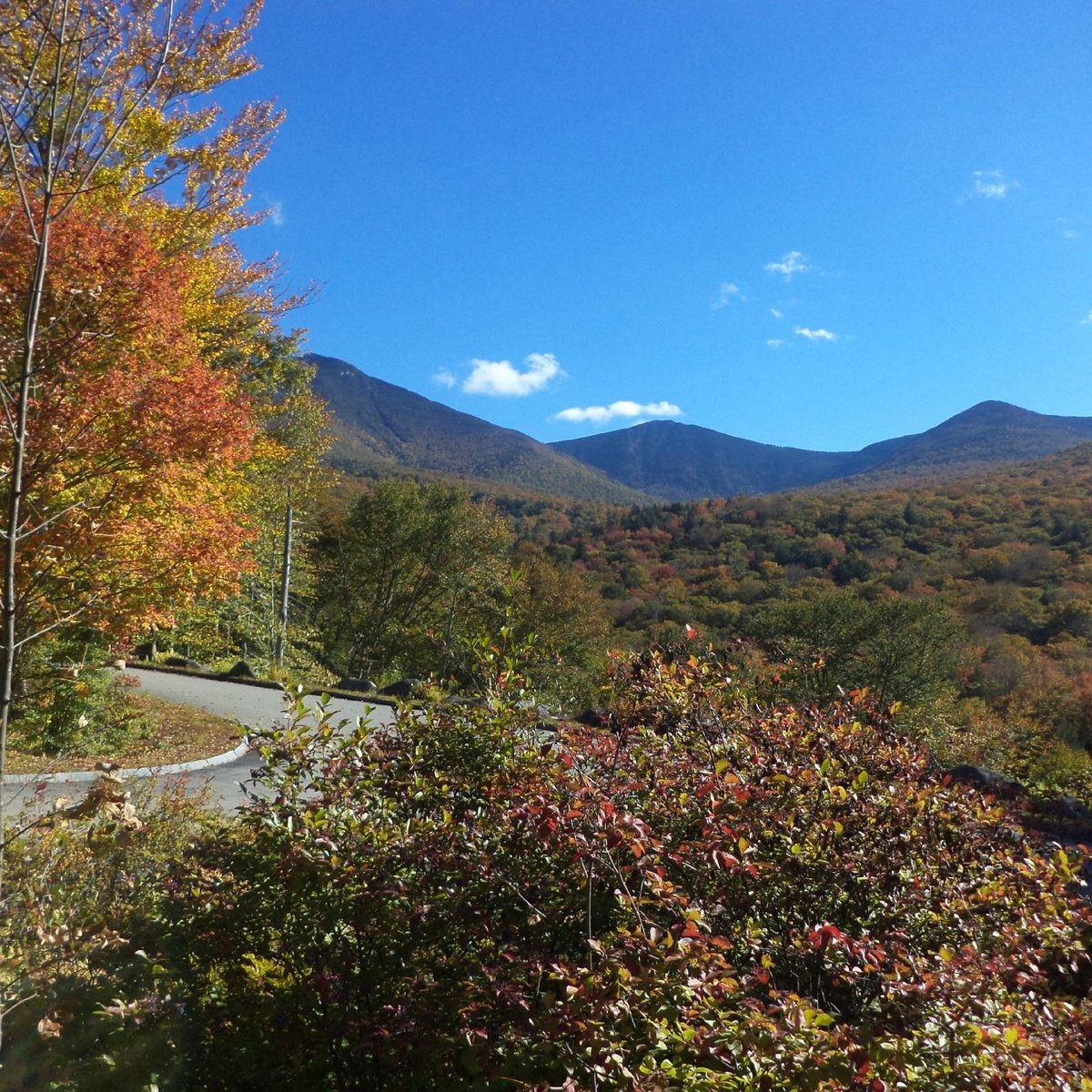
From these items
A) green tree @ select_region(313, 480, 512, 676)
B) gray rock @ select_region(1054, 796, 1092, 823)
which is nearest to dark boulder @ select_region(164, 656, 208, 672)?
green tree @ select_region(313, 480, 512, 676)

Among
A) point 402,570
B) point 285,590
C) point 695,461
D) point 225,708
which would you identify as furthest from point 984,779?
point 695,461

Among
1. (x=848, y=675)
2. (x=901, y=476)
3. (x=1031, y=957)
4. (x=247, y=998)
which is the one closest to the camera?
(x=1031, y=957)

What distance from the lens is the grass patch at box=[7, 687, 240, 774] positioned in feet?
30.2

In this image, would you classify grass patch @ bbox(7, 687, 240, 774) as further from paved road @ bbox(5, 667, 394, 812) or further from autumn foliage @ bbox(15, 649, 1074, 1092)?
autumn foliage @ bbox(15, 649, 1074, 1092)

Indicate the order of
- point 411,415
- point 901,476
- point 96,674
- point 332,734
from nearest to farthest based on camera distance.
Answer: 1. point 332,734
2. point 96,674
3. point 901,476
4. point 411,415

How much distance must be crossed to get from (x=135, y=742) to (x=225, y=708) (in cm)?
427

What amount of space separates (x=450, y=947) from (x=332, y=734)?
1.01m

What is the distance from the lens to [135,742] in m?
10.6

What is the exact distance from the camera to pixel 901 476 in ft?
299

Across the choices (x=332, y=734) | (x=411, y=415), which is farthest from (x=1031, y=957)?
(x=411, y=415)

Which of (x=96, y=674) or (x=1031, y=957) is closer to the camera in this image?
(x=1031, y=957)

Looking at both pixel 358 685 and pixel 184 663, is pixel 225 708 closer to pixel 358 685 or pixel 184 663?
pixel 358 685

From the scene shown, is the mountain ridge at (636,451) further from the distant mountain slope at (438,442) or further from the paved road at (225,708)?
the paved road at (225,708)

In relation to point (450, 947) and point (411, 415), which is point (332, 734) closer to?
point (450, 947)
